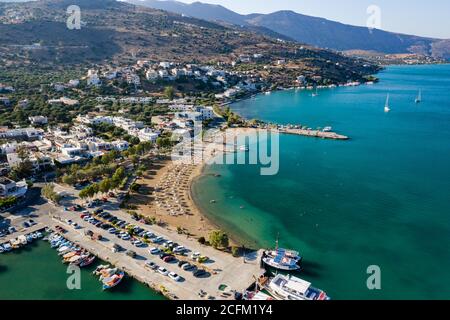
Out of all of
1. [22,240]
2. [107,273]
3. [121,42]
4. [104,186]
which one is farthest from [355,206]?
[121,42]

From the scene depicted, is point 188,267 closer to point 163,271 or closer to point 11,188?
point 163,271

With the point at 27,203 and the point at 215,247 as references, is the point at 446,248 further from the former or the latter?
the point at 27,203

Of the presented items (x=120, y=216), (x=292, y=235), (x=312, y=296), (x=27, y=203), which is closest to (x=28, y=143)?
(x=27, y=203)

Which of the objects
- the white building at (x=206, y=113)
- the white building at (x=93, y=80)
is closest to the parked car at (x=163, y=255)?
the white building at (x=206, y=113)

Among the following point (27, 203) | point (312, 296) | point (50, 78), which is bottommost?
point (312, 296)

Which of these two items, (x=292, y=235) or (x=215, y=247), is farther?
(x=292, y=235)

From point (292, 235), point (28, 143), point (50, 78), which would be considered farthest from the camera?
point (50, 78)

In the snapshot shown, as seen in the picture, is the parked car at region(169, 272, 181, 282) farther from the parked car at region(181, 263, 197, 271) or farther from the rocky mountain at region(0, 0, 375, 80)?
the rocky mountain at region(0, 0, 375, 80)

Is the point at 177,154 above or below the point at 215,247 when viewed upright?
above
